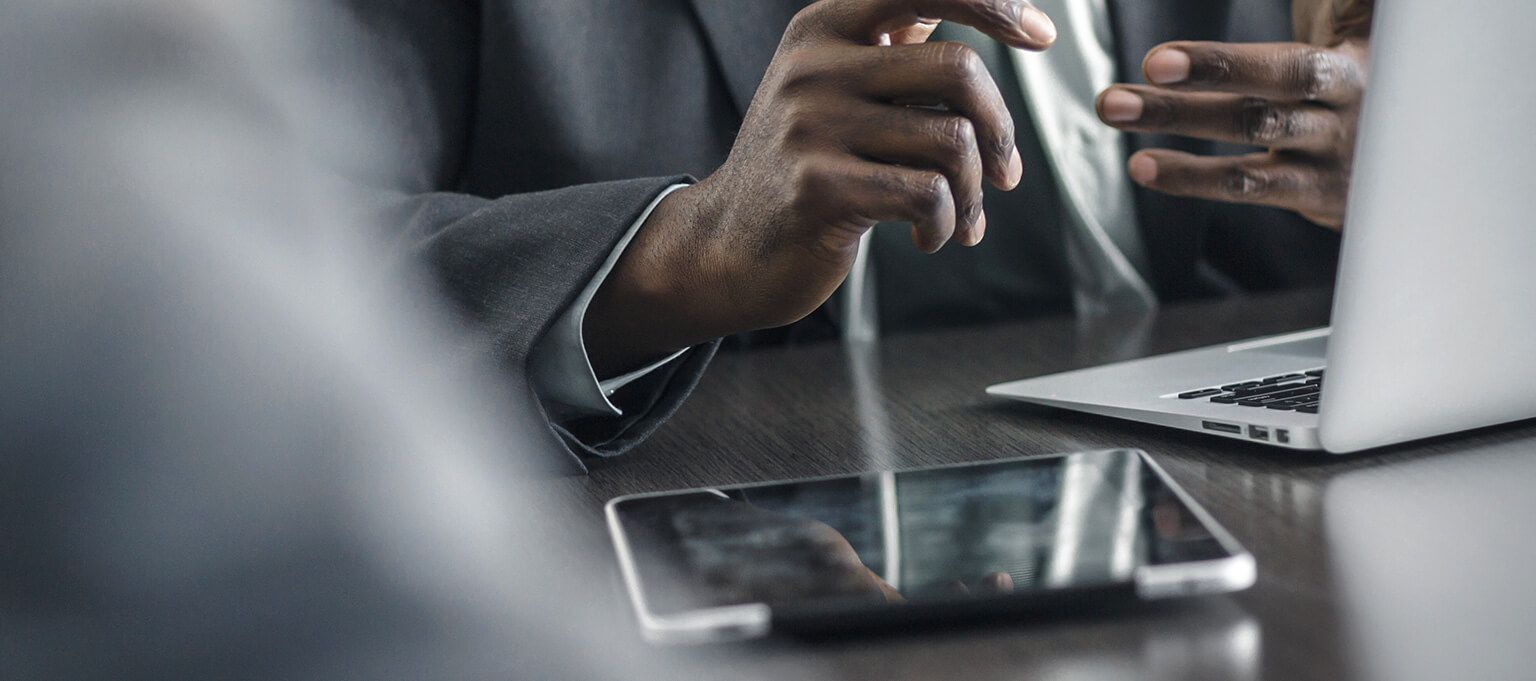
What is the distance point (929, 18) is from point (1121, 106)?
23 centimetres

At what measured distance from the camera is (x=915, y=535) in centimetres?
30

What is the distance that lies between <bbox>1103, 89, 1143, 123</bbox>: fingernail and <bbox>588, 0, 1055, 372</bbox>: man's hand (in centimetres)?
17

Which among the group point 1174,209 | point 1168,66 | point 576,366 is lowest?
point 1174,209

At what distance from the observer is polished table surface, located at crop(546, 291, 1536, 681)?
0.23 meters

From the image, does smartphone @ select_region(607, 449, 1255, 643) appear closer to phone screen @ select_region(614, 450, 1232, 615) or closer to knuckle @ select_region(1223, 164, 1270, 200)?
phone screen @ select_region(614, 450, 1232, 615)

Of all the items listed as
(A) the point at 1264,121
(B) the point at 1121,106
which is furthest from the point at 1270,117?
(B) the point at 1121,106

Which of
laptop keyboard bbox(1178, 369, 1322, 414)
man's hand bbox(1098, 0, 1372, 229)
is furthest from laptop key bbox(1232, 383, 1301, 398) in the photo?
man's hand bbox(1098, 0, 1372, 229)

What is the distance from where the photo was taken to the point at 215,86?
69 cm

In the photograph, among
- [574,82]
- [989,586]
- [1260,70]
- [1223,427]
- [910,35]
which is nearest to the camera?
[989,586]

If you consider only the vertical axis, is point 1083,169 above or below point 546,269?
below

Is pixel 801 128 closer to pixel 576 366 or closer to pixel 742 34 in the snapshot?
pixel 576 366

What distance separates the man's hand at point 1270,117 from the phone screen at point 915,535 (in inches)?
14.1

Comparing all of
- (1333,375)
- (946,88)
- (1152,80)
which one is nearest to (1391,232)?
(1333,375)

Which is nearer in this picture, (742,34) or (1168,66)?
(1168,66)
